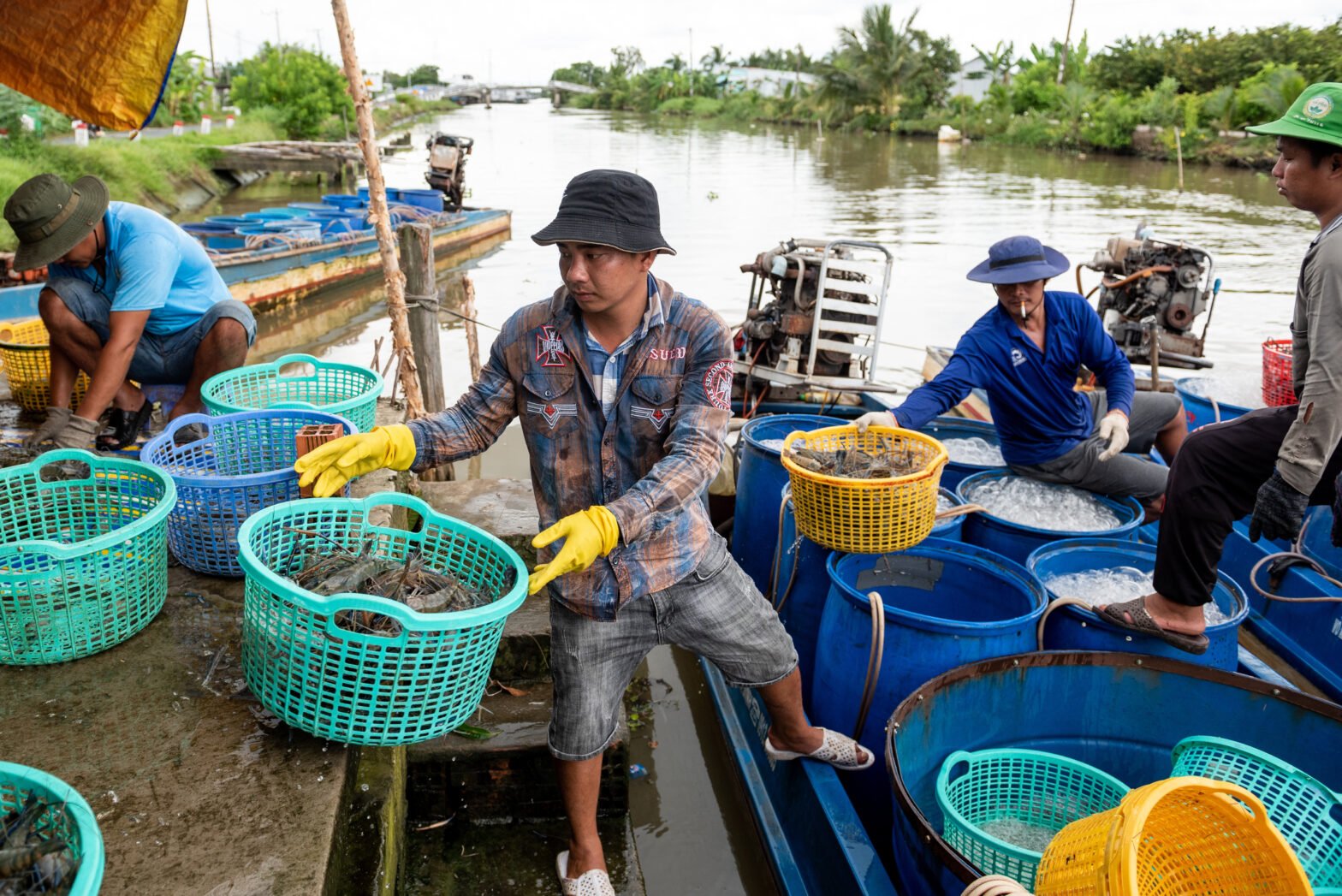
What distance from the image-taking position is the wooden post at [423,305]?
5254 millimetres

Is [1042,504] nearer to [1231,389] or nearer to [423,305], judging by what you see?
[1231,389]

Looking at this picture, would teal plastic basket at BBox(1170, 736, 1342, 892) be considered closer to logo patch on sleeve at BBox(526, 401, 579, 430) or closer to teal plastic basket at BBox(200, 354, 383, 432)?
logo patch on sleeve at BBox(526, 401, 579, 430)

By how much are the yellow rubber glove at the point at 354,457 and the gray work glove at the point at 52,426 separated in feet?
6.45

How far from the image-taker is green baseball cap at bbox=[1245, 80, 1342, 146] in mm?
2398

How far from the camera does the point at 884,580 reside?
11.1 ft

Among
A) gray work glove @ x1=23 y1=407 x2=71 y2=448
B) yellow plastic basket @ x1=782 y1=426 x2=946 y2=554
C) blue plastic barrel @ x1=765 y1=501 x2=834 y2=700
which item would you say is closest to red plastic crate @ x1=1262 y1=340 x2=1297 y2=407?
yellow plastic basket @ x1=782 y1=426 x2=946 y2=554

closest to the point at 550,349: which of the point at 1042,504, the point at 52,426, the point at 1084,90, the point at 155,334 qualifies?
the point at 1042,504

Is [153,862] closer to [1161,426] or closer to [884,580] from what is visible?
[884,580]

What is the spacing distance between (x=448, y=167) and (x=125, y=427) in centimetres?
1472

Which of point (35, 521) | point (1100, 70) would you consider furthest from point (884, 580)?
point (1100, 70)

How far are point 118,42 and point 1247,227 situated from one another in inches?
823

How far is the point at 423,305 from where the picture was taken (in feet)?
17.8

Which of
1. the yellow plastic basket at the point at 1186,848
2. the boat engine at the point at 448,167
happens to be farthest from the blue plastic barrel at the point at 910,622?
the boat engine at the point at 448,167

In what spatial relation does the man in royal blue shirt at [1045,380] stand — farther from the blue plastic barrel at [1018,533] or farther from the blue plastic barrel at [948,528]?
the blue plastic barrel at [948,528]
